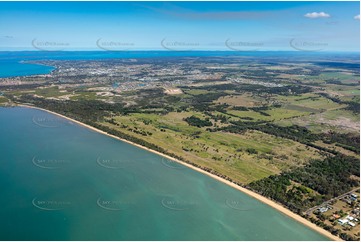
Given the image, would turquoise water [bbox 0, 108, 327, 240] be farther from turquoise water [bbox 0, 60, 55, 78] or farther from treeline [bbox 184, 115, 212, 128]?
turquoise water [bbox 0, 60, 55, 78]

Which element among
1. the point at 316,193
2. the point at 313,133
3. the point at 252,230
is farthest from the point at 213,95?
the point at 252,230

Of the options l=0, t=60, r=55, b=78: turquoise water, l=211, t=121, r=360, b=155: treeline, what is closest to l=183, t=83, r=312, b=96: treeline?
l=211, t=121, r=360, b=155: treeline

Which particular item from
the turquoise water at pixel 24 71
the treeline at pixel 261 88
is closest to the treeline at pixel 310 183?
the treeline at pixel 261 88

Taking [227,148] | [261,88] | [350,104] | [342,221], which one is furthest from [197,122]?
[261,88]

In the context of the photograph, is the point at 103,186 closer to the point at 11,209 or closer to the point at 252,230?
the point at 11,209

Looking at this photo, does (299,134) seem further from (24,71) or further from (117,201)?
(24,71)

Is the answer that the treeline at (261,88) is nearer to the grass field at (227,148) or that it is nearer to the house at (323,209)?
the grass field at (227,148)

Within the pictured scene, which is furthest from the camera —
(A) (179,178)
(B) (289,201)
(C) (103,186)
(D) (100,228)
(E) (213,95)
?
(E) (213,95)
